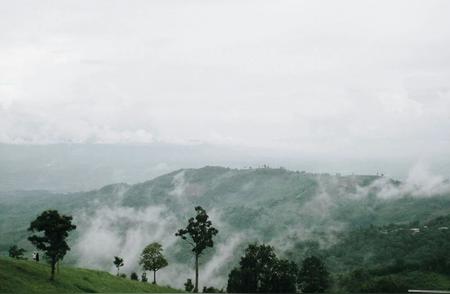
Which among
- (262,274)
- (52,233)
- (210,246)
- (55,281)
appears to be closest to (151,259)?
(262,274)

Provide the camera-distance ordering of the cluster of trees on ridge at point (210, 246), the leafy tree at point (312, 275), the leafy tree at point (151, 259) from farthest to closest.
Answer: the leafy tree at point (312, 275) → the leafy tree at point (151, 259) → the cluster of trees on ridge at point (210, 246)

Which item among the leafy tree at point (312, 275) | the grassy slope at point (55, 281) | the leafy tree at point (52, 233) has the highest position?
the leafy tree at point (52, 233)

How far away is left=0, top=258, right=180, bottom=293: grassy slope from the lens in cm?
8469

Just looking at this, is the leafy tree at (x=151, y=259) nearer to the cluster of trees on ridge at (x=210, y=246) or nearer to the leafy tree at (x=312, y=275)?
the cluster of trees on ridge at (x=210, y=246)

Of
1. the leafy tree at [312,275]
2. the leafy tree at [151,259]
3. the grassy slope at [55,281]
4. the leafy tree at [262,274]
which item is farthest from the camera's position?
the leafy tree at [312,275]

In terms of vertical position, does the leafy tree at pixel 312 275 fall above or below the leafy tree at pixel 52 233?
below

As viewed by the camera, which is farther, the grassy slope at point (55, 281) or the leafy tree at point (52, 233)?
the leafy tree at point (52, 233)

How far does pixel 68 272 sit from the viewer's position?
110188mm

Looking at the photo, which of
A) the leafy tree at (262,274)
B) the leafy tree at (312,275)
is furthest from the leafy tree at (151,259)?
the leafy tree at (312,275)

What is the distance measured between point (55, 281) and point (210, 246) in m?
38.4

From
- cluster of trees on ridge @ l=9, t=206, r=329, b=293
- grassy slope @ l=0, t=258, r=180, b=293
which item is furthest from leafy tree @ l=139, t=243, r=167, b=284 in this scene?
grassy slope @ l=0, t=258, r=180, b=293

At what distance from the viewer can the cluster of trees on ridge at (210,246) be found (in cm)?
9675

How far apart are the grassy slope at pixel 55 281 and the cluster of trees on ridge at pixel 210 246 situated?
129 inches

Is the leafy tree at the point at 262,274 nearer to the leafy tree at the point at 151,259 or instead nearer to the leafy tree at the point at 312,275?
the leafy tree at the point at 312,275
